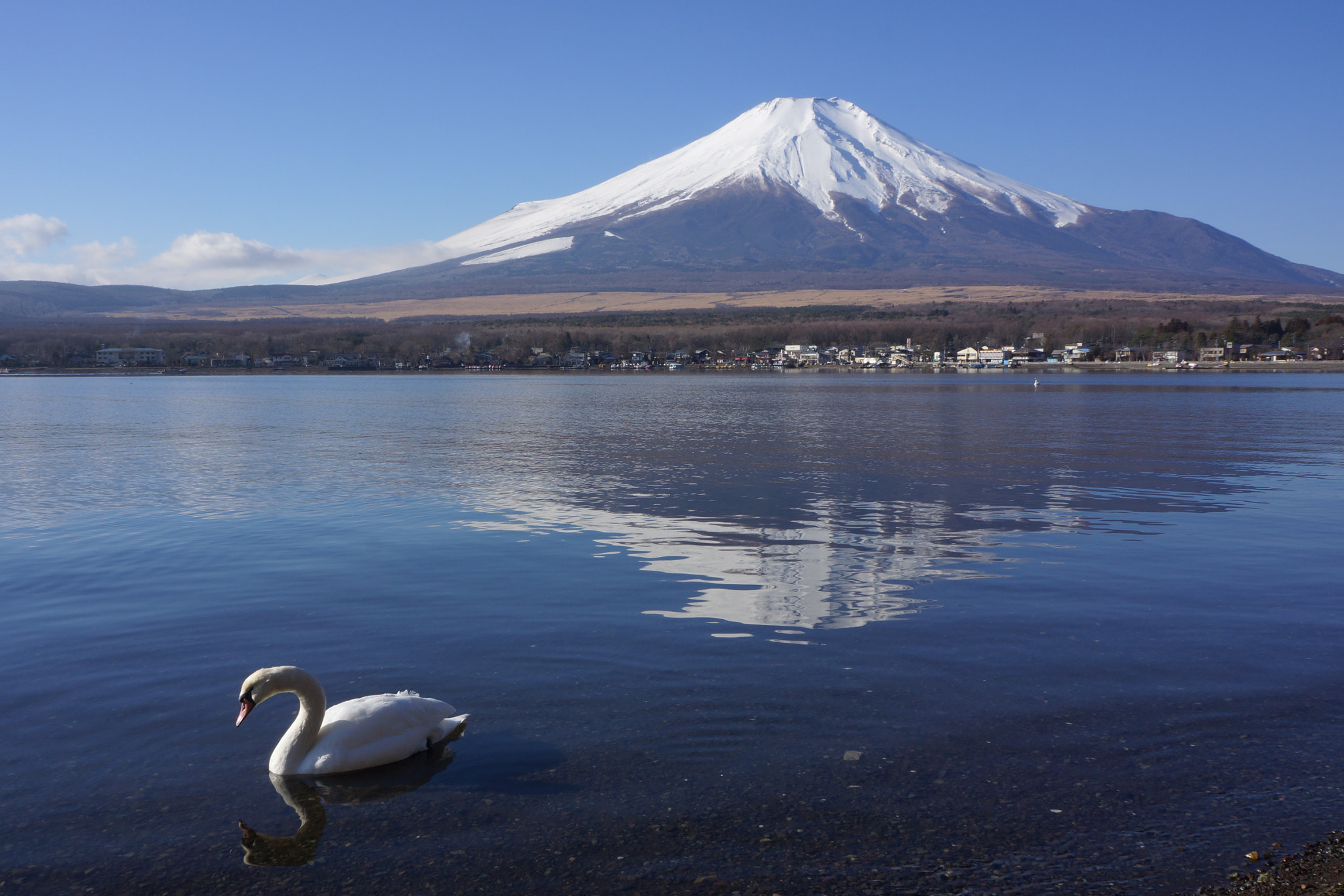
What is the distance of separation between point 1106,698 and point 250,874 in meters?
6.06

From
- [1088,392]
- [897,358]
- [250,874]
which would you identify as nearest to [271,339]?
[897,358]

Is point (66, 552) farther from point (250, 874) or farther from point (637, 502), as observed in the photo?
point (250, 874)

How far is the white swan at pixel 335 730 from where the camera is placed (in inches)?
247

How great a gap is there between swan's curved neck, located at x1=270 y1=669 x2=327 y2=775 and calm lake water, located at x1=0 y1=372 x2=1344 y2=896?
0.23 meters

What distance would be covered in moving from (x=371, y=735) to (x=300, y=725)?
18.9 inches

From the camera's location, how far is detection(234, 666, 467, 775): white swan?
628cm

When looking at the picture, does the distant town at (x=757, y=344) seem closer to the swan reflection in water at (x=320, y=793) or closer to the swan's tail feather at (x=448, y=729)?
the swan's tail feather at (x=448, y=729)

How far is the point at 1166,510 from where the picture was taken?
55.6ft

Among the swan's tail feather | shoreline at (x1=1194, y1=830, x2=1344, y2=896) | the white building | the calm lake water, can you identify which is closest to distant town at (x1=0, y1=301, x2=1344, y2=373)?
the white building

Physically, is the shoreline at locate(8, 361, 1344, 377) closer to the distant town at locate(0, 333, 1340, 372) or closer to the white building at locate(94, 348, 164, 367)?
the distant town at locate(0, 333, 1340, 372)

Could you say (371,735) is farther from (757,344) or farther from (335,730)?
(757,344)

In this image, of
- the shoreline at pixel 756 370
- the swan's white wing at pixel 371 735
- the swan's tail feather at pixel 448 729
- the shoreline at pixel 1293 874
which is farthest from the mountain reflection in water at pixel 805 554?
the shoreline at pixel 756 370

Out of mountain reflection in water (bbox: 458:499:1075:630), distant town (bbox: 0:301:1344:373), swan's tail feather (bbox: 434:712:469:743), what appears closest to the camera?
swan's tail feather (bbox: 434:712:469:743)

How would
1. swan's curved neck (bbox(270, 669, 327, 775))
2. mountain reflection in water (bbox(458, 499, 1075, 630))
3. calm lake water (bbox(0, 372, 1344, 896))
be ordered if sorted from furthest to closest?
mountain reflection in water (bbox(458, 499, 1075, 630))
swan's curved neck (bbox(270, 669, 327, 775))
calm lake water (bbox(0, 372, 1344, 896))
